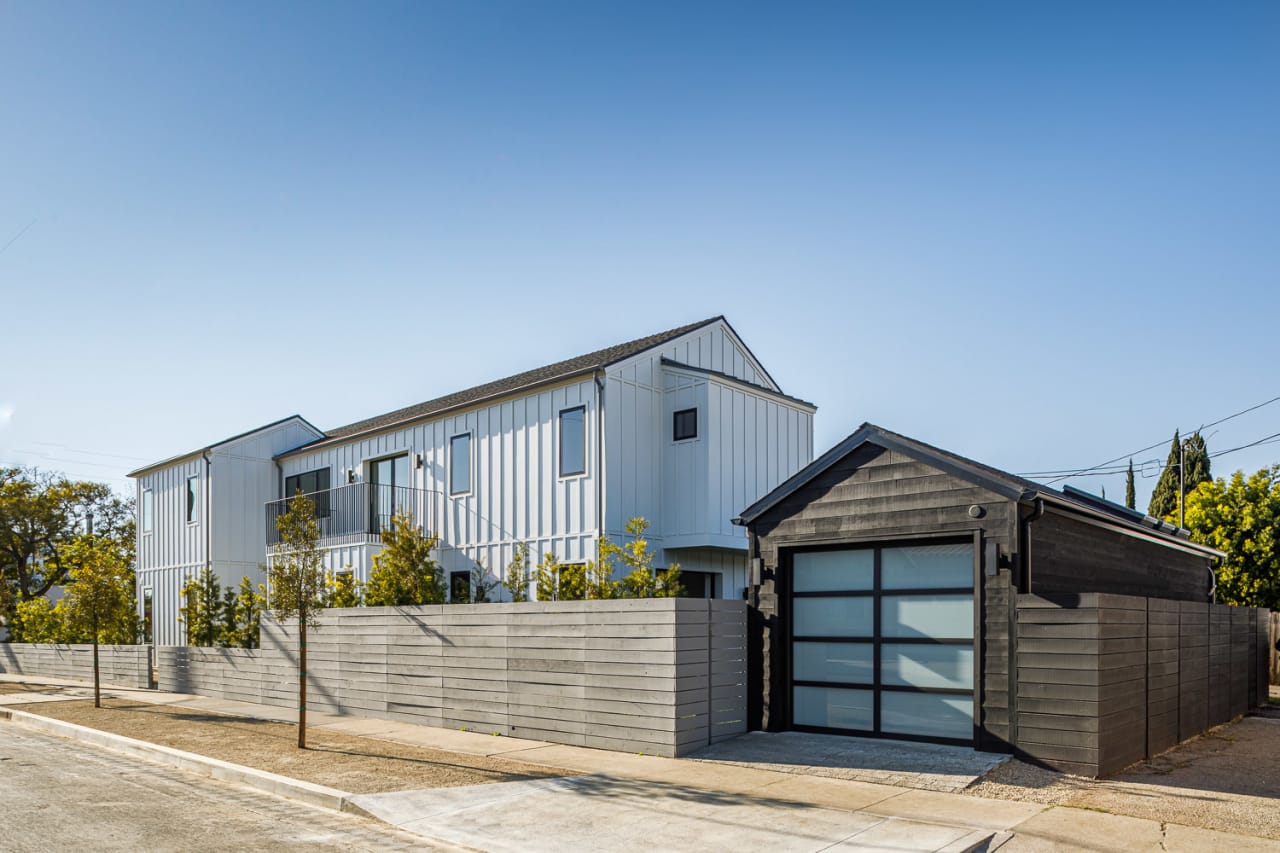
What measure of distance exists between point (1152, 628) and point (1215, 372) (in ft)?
50.7

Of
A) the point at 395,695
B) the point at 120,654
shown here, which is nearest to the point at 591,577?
the point at 395,695

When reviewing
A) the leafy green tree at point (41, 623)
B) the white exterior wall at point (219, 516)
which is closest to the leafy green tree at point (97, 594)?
the white exterior wall at point (219, 516)

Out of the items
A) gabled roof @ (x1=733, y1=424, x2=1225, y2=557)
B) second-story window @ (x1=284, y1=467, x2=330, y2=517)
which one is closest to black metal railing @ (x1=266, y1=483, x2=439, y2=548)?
second-story window @ (x1=284, y1=467, x2=330, y2=517)

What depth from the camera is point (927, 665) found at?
11.2m

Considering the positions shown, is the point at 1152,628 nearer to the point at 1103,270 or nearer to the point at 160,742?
the point at 1103,270

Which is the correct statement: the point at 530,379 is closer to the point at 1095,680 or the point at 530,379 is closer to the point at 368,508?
the point at 368,508

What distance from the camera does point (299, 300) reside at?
1628 centimetres

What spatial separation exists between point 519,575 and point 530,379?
4726 mm

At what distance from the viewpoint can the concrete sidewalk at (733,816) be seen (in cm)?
745

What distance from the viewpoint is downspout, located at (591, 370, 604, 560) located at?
16734mm

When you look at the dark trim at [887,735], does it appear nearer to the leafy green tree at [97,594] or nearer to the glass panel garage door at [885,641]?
the glass panel garage door at [885,641]

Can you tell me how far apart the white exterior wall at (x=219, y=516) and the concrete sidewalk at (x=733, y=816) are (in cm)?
1762

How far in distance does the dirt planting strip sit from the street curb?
21 centimetres

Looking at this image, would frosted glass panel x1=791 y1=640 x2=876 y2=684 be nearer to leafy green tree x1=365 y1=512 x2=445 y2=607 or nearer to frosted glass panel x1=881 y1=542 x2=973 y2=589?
frosted glass panel x1=881 y1=542 x2=973 y2=589
